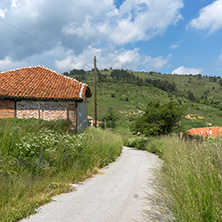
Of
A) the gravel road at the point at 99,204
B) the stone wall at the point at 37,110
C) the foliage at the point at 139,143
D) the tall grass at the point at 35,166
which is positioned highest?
the stone wall at the point at 37,110

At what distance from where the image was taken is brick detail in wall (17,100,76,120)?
1391cm

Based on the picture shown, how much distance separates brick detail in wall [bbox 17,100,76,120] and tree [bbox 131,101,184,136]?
11.6 m

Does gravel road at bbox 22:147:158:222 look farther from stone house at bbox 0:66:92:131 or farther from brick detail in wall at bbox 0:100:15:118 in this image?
brick detail in wall at bbox 0:100:15:118

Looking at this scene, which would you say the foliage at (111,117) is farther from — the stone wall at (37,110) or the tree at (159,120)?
the stone wall at (37,110)

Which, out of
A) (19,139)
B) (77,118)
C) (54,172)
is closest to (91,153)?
(54,172)

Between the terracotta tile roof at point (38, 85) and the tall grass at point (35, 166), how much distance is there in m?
5.27

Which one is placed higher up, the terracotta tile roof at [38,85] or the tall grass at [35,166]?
the terracotta tile roof at [38,85]

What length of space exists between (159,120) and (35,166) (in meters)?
18.5

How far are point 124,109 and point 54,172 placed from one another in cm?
6605

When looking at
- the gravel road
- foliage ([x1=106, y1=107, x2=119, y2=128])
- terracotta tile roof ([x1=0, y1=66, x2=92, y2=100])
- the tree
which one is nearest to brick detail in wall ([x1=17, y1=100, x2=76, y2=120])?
terracotta tile roof ([x1=0, y1=66, x2=92, y2=100])

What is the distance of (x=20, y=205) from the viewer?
437cm

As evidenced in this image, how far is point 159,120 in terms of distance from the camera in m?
23.2

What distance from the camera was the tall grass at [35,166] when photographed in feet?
15.0

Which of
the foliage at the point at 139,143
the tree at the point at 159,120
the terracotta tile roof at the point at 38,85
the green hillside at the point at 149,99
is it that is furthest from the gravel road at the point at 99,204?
the green hillside at the point at 149,99
